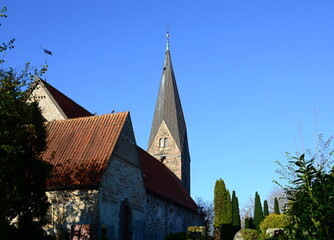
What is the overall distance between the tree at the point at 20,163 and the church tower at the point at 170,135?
2423cm

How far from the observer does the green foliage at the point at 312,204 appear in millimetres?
5543

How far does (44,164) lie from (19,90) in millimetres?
2715

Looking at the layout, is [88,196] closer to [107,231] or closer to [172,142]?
[107,231]

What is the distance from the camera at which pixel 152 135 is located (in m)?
39.3

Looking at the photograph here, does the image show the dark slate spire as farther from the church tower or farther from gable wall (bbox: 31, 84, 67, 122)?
gable wall (bbox: 31, 84, 67, 122)

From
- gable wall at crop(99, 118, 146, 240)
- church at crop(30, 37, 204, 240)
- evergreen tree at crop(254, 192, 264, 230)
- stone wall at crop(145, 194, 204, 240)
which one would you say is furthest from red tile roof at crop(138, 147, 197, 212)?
evergreen tree at crop(254, 192, 264, 230)

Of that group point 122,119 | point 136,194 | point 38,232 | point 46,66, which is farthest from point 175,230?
point 46,66

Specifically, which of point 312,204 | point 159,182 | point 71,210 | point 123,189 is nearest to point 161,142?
point 159,182

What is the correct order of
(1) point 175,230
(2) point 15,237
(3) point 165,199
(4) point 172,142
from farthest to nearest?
(4) point 172,142
(1) point 175,230
(3) point 165,199
(2) point 15,237

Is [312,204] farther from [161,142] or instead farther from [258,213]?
[258,213]

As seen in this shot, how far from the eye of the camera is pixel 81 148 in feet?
60.4

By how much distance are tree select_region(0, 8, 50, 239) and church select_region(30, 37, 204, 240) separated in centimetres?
98

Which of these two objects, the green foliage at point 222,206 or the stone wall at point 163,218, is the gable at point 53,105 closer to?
the stone wall at point 163,218

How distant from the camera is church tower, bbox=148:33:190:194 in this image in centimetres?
3800
